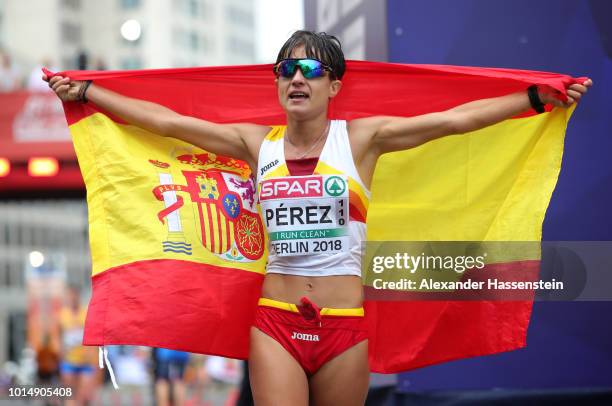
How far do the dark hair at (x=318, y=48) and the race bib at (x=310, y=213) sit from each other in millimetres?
598

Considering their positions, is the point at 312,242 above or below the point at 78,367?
above

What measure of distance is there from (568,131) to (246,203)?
2.70 meters

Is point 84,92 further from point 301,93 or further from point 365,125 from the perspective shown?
point 365,125

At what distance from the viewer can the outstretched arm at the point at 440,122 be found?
5.77 metres

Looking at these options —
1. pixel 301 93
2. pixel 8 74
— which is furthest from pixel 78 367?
pixel 301 93

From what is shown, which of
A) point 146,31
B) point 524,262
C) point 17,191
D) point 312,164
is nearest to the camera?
point 312,164

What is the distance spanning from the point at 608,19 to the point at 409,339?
302cm

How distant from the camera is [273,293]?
562 cm

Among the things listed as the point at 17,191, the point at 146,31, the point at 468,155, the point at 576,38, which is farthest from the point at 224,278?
the point at 146,31

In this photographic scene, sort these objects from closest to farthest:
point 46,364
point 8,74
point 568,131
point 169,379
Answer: point 568,131 < point 169,379 < point 8,74 < point 46,364

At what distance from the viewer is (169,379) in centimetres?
1517

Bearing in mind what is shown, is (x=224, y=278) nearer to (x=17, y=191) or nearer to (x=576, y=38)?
(x=576, y=38)

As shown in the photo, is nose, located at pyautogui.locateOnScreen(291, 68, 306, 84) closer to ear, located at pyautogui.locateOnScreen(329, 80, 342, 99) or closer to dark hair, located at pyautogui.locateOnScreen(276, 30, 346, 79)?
dark hair, located at pyautogui.locateOnScreen(276, 30, 346, 79)

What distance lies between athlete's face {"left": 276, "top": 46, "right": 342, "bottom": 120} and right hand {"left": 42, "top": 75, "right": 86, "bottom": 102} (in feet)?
4.18
